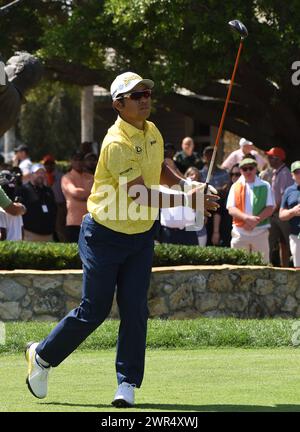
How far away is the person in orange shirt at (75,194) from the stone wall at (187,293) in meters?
4.53

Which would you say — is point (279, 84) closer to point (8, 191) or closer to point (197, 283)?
point (8, 191)

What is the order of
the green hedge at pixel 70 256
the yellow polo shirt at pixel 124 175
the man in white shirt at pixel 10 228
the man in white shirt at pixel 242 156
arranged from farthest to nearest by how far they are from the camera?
the man in white shirt at pixel 242 156
the man in white shirt at pixel 10 228
the green hedge at pixel 70 256
the yellow polo shirt at pixel 124 175

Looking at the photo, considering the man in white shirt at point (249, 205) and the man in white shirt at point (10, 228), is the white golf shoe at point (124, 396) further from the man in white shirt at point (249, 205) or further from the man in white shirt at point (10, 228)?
the man in white shirt at point (10, 228)

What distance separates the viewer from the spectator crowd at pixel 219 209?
52.2 feet

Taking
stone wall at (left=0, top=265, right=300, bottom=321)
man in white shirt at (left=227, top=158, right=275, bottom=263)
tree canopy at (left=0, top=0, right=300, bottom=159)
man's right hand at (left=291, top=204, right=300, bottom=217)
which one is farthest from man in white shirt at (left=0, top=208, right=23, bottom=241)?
man's right hand at (left=291, top=204, right=300, bottom=217)

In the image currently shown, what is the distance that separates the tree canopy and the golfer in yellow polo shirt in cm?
977

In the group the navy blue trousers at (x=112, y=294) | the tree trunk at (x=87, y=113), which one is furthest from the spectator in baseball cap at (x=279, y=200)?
the tree trunk at (x=87, y=113)

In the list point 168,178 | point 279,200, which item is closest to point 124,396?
point 168,178

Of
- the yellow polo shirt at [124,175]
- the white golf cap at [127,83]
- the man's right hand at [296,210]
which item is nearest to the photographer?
the yellow polo shirt at [124,175]

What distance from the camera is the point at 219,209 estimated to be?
17.8 metres

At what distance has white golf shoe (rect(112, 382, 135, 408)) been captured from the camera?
23.1 ft

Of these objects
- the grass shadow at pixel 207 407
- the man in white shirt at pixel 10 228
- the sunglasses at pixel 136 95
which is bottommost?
the grass shadow at pixel 207 407

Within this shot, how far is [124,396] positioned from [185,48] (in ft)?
40.3
